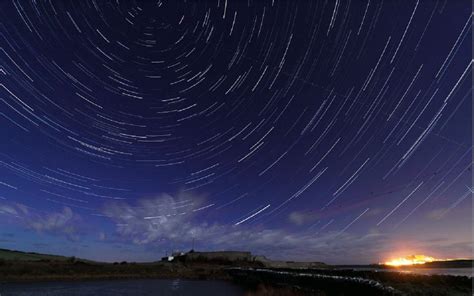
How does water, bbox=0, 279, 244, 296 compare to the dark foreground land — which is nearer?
the dark foreground land

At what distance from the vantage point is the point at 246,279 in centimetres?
8338

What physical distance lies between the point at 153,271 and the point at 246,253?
2328 inches

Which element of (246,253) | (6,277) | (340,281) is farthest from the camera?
(246,253)

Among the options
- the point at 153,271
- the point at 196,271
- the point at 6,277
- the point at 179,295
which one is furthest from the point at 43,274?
the point at 179,295

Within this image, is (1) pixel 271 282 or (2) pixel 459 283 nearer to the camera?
(2) pixel 459 283

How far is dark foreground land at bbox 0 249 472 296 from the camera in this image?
26875 mm

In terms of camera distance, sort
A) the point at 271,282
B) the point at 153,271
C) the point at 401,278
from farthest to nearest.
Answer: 1. the point at 153,271
2. the point at 271,282
3. the point at 401,278

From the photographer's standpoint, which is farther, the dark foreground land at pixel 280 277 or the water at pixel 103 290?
the water at pixel 103 290

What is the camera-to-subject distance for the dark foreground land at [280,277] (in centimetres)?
2688

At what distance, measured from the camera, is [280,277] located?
59.9m

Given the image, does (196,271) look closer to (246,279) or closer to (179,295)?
(246,279)

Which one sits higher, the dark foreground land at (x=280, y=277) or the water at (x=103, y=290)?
the dark foreground land at (x=280, y=277)

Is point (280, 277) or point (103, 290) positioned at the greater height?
point (280, 277)

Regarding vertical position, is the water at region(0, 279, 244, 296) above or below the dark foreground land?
below
